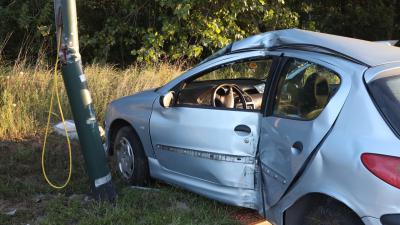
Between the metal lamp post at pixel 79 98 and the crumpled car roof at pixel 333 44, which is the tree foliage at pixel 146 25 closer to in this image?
the metal lamp post at pixel 79 98

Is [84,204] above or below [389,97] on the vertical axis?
below

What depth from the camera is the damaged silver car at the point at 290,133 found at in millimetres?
3230

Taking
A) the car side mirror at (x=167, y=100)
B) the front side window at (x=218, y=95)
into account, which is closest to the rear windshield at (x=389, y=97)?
the front side window at (x=218, y=95)

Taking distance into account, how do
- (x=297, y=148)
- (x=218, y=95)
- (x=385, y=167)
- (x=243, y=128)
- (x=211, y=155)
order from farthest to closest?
(x=218, y=95)
(x=211, y=155)
(x=243, y=128)
(x=297, y=148)
(x=385, y=167)

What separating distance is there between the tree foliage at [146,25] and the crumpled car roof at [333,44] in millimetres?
7057

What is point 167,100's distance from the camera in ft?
16.9

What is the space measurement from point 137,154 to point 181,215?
3.75 feet

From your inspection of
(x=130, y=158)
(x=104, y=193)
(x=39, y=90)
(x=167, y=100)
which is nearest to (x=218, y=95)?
(x=167, y=100)

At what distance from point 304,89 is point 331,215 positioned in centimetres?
98

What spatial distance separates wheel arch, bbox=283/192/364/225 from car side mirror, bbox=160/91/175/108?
1765mm

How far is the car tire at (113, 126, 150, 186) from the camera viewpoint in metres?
5.62

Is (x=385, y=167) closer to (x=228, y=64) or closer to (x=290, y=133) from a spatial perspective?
(x=290, y=133)

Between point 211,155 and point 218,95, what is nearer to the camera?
point 211,155

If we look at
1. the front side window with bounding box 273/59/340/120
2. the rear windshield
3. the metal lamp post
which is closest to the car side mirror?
the metal lamp post
